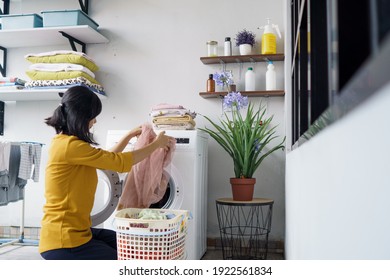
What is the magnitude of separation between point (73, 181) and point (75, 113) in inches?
12.2

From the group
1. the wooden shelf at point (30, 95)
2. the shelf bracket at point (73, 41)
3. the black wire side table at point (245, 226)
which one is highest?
the shelf bracket at point (73, 41)

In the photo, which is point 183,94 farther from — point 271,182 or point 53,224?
point 53,224

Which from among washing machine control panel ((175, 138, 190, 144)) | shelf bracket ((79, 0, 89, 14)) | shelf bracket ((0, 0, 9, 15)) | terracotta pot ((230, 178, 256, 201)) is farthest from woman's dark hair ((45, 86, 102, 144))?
shelf bracket ((0, 0, 9, 15))

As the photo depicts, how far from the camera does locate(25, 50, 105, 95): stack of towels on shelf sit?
301cm

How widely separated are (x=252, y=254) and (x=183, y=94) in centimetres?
140

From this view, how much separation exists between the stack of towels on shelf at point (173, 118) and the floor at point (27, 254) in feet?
3.21

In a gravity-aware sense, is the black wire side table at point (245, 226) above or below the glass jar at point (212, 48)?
below

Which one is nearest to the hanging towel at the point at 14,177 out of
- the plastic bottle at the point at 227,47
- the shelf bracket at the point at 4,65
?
the shelf bracket at the point at 4,65

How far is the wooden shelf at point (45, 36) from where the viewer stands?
311 centimetres

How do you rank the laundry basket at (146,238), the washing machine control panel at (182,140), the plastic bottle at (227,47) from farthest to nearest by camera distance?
the plastic bottle at (227,47) < the washing machine control panel at (182,140) < the laundry basket at (146,238)

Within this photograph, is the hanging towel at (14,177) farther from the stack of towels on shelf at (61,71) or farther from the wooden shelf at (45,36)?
the wooden shelf at (45,36)

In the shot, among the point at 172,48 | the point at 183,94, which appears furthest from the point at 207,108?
the point at 172,48

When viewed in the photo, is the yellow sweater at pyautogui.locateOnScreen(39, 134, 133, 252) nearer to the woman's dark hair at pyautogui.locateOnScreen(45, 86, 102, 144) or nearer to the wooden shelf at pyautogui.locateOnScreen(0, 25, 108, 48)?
A: the woman's dark hair at pyautogui.locateOnScreen(45, 86, 102, 144)

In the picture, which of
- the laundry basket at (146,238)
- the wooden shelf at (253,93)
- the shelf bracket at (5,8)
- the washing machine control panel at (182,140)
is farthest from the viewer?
the shelf bracket at (5,8)
